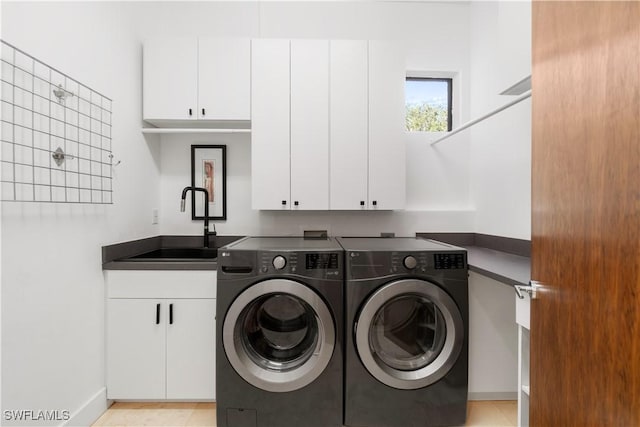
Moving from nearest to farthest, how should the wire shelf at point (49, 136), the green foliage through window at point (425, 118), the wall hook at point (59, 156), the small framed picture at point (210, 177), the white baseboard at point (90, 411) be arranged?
the wire shelf at point (49, 136), the wall hook at point (59, 156), the white baseboard at point (90, 411), the small framed picture at point (210, 177), the green foliage through window at point (425, 118)

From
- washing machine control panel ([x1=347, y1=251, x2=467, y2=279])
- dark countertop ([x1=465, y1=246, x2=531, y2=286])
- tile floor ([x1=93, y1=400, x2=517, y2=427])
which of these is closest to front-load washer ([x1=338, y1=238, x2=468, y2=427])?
washing machine control panel ([x1=347, y1=251, x2=467, y2=279])

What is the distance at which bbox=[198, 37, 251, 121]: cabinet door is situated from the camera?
2316 millimetres

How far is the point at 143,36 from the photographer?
2.45 metres

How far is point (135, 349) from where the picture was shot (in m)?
1.95

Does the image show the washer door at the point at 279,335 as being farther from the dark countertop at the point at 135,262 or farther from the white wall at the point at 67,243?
the white wall at the point at 67,243

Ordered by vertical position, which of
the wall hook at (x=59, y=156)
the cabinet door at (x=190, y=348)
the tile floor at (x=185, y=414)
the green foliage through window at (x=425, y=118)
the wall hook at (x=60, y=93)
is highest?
the green foliage through window at (x=425, y=118)

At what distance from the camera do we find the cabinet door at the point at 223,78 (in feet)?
7.60

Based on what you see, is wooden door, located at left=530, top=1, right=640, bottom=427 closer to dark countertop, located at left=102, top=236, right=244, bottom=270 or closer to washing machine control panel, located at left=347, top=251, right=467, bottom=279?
washing machine control panel, located at left=347, top=251, right=467, bottom=279

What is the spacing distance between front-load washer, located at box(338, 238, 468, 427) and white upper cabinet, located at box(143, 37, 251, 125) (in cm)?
139

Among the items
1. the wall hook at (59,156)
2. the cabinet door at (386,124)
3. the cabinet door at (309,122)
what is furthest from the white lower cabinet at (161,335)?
the cabinet door at (386,124)

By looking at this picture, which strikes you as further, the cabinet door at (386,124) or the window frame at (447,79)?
the window frame at (447,79)

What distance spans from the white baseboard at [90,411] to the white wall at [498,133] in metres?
2.66

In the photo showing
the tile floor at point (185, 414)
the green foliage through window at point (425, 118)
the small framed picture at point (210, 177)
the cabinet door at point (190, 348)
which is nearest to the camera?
the tile floor at point (185, 414)

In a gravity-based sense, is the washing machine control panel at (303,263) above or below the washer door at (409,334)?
above
